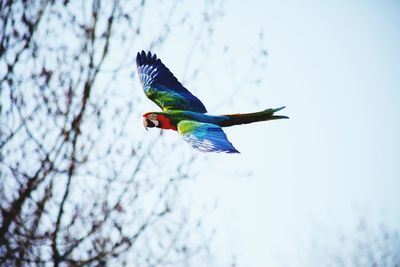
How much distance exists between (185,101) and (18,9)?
12.0 feet

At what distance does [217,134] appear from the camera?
3.79 meters

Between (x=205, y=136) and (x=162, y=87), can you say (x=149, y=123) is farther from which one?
(x=162, y=87)

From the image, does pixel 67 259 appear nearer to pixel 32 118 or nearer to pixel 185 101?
pixel 32 118

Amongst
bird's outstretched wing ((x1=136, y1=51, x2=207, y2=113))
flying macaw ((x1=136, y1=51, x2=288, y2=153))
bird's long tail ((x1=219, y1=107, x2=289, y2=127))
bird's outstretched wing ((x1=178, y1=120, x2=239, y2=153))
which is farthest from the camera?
bird's outstretched wing ((x1=136, y1=51, x2=207, y2=113))

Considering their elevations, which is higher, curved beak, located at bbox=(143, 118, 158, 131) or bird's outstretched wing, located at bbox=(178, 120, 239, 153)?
curved beak, located at bbox=(143, 118, 158, 131)

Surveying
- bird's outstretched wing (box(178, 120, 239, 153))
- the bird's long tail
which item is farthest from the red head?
the bird's long tail

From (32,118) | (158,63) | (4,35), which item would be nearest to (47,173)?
(32,118)

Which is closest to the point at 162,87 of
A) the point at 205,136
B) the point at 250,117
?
the point at 250,117

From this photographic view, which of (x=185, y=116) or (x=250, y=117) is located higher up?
(x=185, y=116)

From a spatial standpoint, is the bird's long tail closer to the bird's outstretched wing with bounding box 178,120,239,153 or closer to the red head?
the bird's outstretched wing with bounding box 178,120,239,153

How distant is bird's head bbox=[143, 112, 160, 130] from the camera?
Answer: 403 centimetres

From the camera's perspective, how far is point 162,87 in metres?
5.20

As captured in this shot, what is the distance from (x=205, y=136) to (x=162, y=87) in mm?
1540

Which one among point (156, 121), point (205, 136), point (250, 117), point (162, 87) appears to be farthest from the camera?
point (162, 87)
